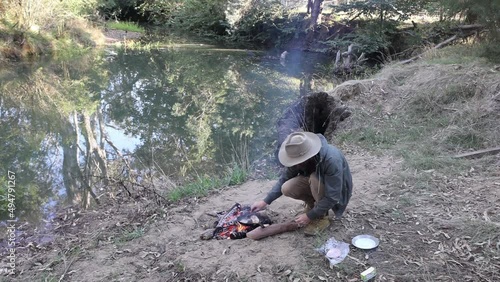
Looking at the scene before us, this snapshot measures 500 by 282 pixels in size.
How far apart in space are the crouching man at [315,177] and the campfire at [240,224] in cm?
31

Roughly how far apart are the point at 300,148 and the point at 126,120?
678 centimetres

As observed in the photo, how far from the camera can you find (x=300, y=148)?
9.48 ft

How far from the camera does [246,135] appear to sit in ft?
26.1

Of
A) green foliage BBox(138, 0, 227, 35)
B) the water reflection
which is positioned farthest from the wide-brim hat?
green foliage BBox(138, 0, 227, 35)

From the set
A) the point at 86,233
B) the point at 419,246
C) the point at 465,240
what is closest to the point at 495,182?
the point at 465,240

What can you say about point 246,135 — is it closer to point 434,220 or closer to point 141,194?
point 141,194

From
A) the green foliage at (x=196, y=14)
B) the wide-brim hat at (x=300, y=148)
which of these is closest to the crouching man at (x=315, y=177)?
the wide-brim hat at (x=300, y=148)

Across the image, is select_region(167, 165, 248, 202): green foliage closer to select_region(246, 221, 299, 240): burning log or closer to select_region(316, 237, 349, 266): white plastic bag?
select_region(246, 221, 299, 240): burning log

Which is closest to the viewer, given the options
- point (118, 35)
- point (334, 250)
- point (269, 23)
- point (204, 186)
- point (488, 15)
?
point (334, 250)

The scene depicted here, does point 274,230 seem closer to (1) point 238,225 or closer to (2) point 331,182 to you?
(1) point 238,225

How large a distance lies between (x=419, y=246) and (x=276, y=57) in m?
15.7

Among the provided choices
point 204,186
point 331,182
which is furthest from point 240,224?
point 204,186

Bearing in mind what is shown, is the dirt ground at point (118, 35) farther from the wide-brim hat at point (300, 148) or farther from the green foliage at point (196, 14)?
the wide-brim hat at point (300, 148)

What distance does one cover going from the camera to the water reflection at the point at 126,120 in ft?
20.2
